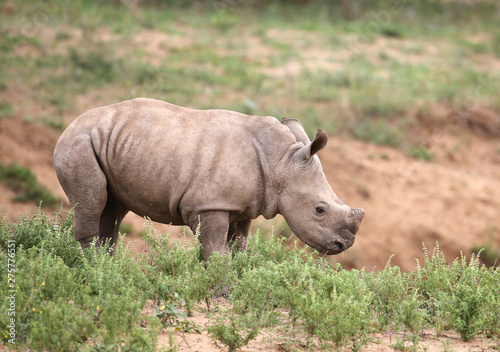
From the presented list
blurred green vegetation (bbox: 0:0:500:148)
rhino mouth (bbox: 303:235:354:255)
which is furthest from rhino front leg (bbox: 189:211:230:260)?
blurred green vegetation (bbox: 0:0:500:148)

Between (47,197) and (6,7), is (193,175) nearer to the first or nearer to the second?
(47,197)

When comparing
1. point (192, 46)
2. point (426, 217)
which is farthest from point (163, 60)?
point (426, 217)

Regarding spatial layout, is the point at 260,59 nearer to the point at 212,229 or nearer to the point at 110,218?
the point at 110,218

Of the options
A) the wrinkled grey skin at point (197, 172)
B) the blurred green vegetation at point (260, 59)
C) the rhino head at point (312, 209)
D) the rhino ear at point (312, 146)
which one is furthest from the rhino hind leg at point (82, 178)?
the blurred green vegetation at point (260, 59)

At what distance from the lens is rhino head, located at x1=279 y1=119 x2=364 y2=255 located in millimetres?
6133

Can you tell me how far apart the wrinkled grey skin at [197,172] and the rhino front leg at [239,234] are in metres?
0.31

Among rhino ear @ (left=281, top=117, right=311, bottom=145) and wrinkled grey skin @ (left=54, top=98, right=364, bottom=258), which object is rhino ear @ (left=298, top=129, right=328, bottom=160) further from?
rhino ear @ (left=281, top=117, right=311, bottom=145)

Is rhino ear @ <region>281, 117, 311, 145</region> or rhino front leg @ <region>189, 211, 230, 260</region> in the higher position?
rhino ear @ <region>281, 117, 311, 145</region>

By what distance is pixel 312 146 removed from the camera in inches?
239

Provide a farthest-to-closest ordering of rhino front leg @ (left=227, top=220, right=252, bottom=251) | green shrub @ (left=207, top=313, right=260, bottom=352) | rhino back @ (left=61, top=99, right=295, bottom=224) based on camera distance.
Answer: rhino front leg @ (left=227, top=220, right=252, bottom=251), rhino back @ (left=61, top=99, right=295, bottom=224), green shrub @ (left=207, top=313, right=260, bottom=352)

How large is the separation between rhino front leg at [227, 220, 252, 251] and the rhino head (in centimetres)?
61

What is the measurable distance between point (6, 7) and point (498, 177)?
11802 millimetres

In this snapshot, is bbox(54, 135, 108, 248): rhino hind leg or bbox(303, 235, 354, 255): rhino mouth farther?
bbox(303, 235, 354, 255): rhino mouth

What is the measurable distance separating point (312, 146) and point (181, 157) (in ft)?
3.71
